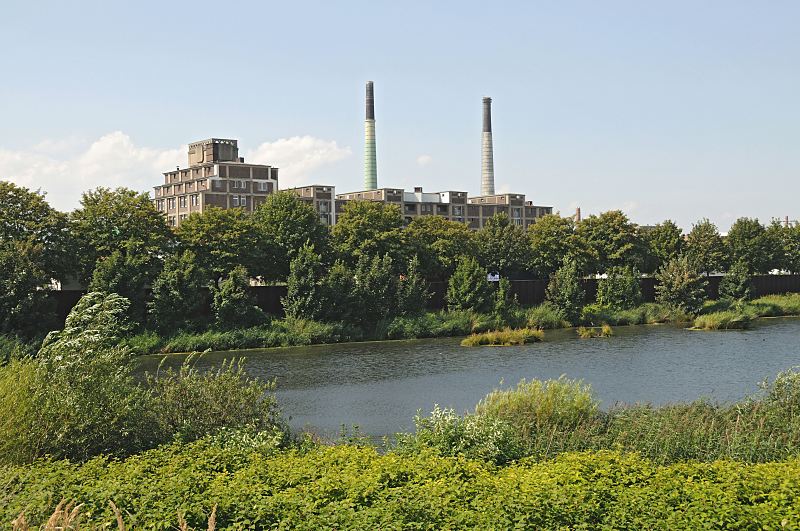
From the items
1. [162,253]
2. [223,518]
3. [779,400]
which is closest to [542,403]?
[779,400]

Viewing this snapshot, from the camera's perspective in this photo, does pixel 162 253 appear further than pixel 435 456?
Yes

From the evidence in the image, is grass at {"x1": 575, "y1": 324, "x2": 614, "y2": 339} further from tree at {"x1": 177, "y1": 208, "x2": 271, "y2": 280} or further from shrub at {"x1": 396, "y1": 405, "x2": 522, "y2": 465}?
shrub at {"x1": 396, "y1": 405, "x2": 522, "y2": 465}

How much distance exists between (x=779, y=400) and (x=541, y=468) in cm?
1007

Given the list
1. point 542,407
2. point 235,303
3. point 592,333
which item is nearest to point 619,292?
point 592,333

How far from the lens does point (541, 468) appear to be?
535 inches

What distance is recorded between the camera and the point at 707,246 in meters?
81.4

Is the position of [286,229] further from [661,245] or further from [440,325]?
[661,245]

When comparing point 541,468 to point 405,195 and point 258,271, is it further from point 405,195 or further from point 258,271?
point 405,195

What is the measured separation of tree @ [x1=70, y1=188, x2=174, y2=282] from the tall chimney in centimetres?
8084

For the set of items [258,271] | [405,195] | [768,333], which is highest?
[405,195]

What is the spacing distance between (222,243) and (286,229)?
5908 millimetres

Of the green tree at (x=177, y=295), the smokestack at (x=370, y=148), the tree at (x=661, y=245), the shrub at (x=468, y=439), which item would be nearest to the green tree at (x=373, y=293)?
the green tree at (x=177, y=295)

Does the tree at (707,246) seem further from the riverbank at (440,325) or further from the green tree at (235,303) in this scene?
the green tree at (235,303)

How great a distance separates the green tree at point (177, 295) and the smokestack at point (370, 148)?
6833 centimetres
